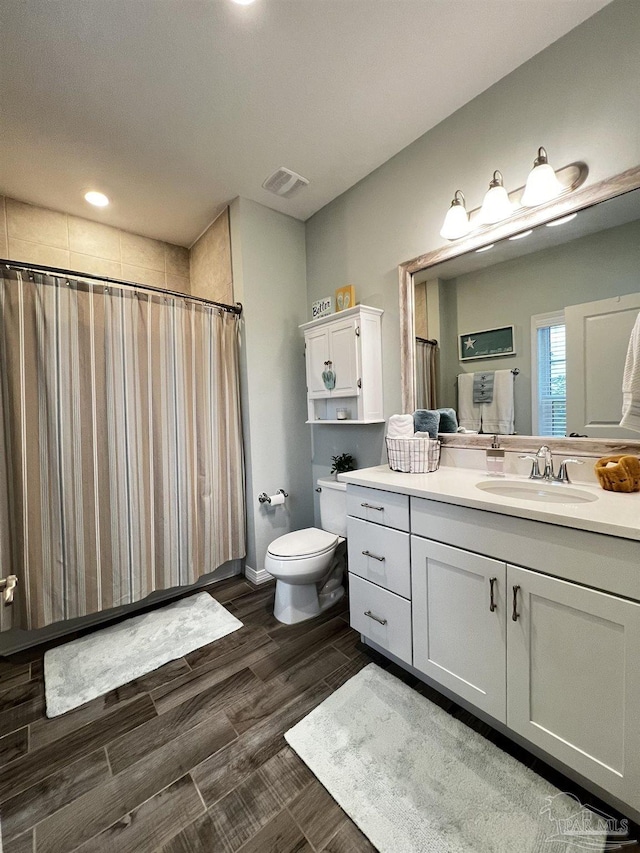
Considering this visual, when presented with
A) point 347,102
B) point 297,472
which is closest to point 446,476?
point 297,472

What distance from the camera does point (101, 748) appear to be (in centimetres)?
128

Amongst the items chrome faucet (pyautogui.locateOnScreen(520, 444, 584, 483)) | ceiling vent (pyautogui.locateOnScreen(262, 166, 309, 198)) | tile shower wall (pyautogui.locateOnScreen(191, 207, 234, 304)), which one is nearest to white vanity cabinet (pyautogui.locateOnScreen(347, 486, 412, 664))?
chrome faucet (pyautogui.locateOnScreen(520, 444, 584, 483))

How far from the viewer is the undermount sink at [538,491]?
4.28 feet

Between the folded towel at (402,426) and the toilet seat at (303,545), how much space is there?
29.4 inches

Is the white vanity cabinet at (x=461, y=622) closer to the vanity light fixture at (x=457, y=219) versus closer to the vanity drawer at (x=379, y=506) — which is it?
the vanity drawer at (x=379, y=506)

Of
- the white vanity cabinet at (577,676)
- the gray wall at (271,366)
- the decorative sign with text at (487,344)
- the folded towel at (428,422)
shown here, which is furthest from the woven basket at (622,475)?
the gray wall at (271,366)

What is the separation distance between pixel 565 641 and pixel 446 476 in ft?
2.44

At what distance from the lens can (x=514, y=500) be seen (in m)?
1.18

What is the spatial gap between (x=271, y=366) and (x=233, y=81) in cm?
147

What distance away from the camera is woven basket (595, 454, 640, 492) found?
1.23 m

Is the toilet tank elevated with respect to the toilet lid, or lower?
elevated

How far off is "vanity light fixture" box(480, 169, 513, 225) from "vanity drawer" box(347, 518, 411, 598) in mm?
1448

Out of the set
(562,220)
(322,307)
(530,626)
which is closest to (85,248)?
(322,307)

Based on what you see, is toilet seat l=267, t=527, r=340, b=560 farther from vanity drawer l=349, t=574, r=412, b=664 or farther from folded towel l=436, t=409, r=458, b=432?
folded towel l=436, t=409, r=458, b=432
